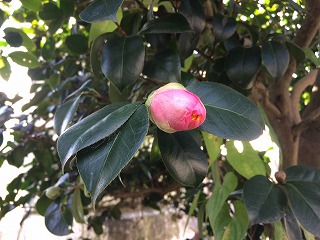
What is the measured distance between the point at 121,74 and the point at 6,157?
0.57m

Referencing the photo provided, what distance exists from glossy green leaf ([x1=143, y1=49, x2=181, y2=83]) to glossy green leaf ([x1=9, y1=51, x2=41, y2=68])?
0.31m

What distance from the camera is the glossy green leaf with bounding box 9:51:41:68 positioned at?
2.55ft

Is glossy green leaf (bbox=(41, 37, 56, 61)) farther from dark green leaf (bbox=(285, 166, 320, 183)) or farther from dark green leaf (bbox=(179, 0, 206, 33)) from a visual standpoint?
dark green leaf (bbox=(285, 166, 320, 183))

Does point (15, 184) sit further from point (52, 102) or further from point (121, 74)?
point (121, 74)

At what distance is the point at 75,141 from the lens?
0.37m

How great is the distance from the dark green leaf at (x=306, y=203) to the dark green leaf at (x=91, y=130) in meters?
0.33

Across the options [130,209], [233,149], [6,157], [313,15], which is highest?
[313,15]

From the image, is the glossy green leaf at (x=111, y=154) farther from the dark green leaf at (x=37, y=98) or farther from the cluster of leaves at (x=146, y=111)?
the dark green leaf at (x=37, y=98)

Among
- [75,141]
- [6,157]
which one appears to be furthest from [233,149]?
[6,157]

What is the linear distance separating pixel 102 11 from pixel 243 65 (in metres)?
0.30

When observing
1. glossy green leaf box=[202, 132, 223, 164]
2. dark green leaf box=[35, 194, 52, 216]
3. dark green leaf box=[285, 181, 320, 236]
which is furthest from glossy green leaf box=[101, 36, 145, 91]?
dark green leaf box=[35, 194, 52, 216]

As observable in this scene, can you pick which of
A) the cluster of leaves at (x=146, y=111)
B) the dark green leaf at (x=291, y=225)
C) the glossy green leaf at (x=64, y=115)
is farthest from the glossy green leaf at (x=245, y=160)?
the glossy green leaf at (x=64, y=115)

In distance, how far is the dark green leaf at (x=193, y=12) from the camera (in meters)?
0.64

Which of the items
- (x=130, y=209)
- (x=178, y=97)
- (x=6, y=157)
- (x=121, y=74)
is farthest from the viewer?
(x=130, y=209)
